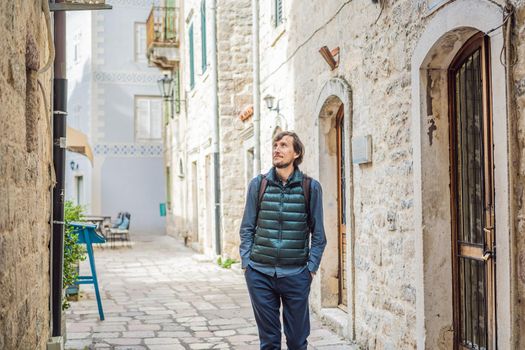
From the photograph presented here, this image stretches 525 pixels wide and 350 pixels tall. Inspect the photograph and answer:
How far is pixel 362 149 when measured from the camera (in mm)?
6324

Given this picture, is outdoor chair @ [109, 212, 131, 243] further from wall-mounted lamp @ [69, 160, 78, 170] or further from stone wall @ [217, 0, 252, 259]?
wall-mounted lamp @ [69, 160, 78, 170]

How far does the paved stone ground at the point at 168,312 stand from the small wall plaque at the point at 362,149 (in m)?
1.64

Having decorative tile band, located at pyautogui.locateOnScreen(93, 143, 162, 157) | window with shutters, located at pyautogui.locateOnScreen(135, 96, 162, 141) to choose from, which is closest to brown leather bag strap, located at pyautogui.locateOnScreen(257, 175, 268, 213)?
decorative tile band, located at pyautogui.locateOnScreen(93, 143, 162, 157)

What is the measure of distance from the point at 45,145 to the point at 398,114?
8.39 ft

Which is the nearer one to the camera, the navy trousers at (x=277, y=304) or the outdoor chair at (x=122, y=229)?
the navy trousers at (x=277, y=304)

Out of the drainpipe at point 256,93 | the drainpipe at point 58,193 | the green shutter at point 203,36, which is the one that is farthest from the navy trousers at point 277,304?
the green shutter at point 203,36

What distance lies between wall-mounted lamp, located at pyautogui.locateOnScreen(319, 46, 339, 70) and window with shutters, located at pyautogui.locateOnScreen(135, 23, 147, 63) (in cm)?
1881

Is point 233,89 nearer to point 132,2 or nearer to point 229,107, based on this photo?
point 229,107

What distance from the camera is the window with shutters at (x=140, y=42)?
25.4m

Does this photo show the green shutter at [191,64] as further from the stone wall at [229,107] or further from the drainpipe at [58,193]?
the drainpipe at [58,193]

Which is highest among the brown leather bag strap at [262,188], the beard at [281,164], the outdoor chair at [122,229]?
the beard at [281,164]

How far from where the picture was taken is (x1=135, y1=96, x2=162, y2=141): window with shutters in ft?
82.6

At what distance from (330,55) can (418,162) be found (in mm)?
2430

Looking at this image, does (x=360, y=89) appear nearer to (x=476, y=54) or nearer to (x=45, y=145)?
(x=476, y=54)
